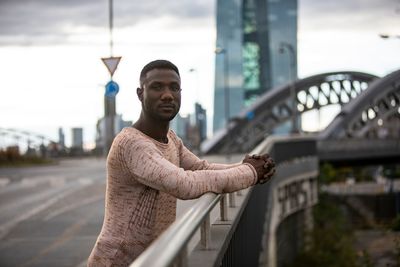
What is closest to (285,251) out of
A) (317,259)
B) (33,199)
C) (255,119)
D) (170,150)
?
(317,259)

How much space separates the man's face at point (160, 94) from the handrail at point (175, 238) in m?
0.46

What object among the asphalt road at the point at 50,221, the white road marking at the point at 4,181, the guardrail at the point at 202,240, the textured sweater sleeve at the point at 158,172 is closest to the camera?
the guardrail at the point at 202,240

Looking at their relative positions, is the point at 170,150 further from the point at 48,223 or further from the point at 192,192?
the point at 48,223

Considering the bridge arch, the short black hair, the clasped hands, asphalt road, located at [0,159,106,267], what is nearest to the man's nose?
the short black hair

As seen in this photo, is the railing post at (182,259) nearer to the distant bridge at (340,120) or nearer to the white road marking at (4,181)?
the white road marking at (4,181)

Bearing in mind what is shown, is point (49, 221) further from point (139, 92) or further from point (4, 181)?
point (4, 181)

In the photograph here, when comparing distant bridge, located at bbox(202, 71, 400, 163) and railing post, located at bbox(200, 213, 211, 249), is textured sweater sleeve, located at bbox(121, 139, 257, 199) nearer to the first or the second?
railing post, located at bbox(200, 213, 211, 249)

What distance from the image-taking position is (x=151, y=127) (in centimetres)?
424

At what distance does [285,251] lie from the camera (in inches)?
1303

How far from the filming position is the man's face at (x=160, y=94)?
13.8 feet

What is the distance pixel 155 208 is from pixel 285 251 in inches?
1159

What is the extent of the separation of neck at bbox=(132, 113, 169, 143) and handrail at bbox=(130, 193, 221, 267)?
378 mm

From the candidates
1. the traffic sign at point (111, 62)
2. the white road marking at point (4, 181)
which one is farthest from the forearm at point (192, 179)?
the white road marking at point (4, 181)

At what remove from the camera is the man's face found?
13.8 ft
